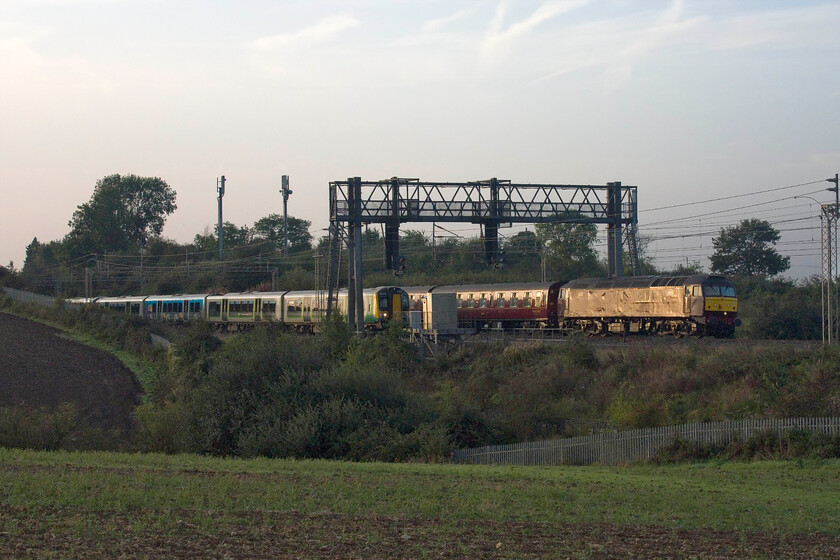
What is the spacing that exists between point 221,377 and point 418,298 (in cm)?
2627

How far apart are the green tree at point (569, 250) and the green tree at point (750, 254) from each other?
12478 mm

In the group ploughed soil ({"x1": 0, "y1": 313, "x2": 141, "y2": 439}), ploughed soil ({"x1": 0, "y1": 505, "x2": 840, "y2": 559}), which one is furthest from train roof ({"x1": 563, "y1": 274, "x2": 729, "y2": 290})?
ploughed soil ({"x1": 0, "y1": 505, "x2": 840, "y2": 559})

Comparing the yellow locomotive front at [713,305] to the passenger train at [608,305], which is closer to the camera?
the yellow locomotive front at [713,305]

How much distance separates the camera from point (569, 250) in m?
94.0

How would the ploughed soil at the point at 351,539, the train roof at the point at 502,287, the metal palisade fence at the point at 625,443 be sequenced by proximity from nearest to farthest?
the ploughed soil at the point at 351,539 < the metal palisade fence at the point at 625,443 < the train roof at the point at 502,287

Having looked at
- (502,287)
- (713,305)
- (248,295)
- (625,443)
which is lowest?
(625,443)

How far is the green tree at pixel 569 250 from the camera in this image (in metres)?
87.6

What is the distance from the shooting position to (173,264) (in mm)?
111938

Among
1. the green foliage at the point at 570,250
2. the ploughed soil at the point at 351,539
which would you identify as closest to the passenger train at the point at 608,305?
the green foliage at the point at 570,250

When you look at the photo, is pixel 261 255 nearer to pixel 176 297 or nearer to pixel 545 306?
pixel 176 297

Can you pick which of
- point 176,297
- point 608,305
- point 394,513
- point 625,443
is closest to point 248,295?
point 176,297

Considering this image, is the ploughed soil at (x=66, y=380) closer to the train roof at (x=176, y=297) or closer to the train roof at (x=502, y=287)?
the train roof at (x=176, y=297)

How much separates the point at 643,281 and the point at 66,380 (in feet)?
98.8

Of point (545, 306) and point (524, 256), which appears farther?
point (524, 256)
